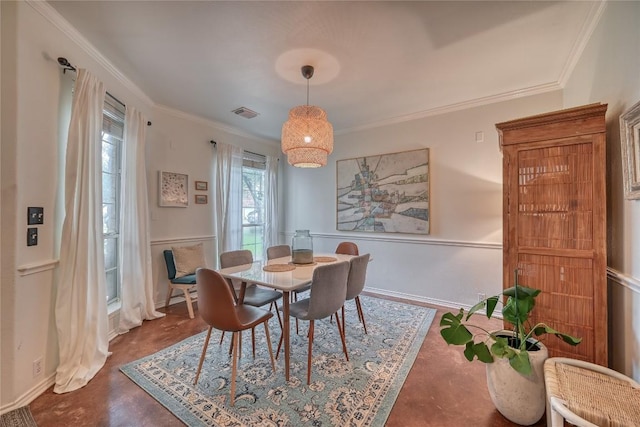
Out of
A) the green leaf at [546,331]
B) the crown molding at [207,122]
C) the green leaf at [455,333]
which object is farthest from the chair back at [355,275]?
the crown molding at [207,122]

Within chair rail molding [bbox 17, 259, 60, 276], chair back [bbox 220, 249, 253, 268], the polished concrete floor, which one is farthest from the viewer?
chair back [bbox 220, 249, 253, 268]

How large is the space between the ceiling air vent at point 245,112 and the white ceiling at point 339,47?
19 cm

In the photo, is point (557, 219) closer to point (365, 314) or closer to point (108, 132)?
point (365, 314)

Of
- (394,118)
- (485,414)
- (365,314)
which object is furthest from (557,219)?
(394,118)

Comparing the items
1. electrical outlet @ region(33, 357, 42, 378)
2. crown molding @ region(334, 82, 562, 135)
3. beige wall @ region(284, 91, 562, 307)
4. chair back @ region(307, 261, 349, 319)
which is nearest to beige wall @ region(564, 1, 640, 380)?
crown molding @ region(334, 82, 562, 135)

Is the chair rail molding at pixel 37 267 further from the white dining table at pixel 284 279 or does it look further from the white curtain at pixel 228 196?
the white curtain at pixel 228 196

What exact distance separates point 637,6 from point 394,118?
2.51 metres

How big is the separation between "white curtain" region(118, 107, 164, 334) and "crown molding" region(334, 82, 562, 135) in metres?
2.98

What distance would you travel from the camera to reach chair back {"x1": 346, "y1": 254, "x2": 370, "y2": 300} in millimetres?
2368

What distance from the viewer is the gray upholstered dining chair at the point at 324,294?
6.19 feet

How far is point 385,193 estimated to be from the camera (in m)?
3.85

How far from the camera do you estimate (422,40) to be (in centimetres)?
208

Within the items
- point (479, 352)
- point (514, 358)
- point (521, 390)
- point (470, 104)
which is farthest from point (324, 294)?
point (470, 104)

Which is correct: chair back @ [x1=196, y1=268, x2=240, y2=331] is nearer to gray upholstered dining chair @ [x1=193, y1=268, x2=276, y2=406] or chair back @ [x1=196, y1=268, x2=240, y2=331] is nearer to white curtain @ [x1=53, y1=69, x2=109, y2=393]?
gray upholstered dining chair @ [x1=193, y1=268, x2=276, y2=406]
